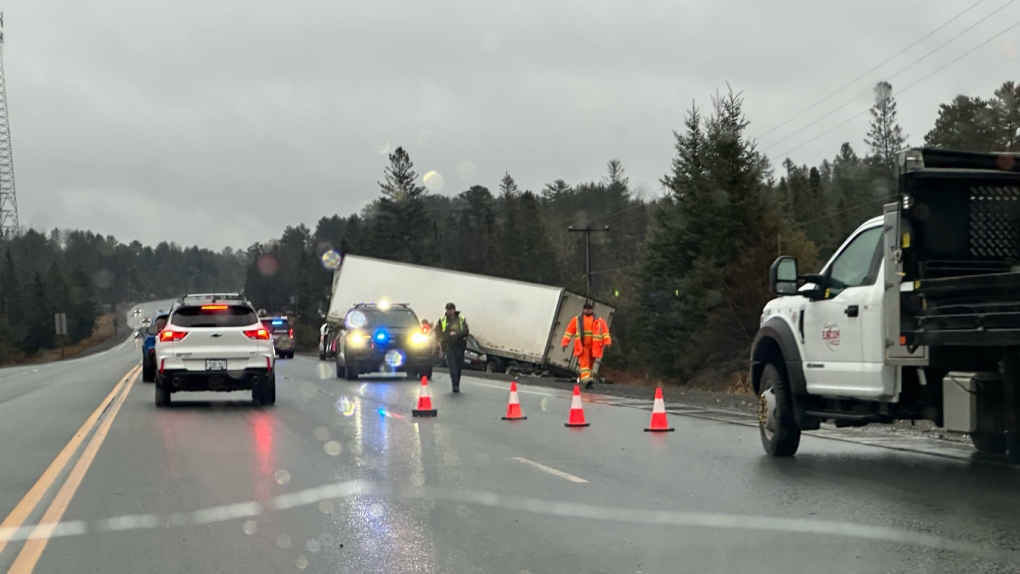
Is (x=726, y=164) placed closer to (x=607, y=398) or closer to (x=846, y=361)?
(x=607, y=398)

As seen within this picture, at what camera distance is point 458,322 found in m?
23.2

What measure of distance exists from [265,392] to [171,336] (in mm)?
1846

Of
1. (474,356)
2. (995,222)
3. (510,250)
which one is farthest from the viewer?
(510,250)

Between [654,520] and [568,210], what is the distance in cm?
14045

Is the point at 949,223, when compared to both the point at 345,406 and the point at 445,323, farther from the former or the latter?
the point at 445,323

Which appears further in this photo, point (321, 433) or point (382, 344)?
point (382, 344)

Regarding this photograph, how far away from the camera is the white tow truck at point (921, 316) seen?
8.63m

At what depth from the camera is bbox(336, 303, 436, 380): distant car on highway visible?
2884 centimetres

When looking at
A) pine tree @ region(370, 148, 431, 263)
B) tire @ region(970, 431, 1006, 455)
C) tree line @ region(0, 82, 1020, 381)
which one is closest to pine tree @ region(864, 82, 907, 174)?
tree line @ region(0, 82, 1020, 381)

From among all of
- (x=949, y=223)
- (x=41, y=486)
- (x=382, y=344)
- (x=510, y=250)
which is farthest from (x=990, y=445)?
(x=510, y=250)

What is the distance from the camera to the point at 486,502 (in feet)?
29.3

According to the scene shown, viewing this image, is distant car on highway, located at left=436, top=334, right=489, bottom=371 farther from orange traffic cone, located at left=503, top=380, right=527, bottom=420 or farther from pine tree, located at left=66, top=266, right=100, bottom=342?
pine tree, located at left=66, top=266, right=100, bottom=342

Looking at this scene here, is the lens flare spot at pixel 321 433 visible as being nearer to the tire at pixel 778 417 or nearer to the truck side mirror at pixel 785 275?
the tire at pixel 778 417

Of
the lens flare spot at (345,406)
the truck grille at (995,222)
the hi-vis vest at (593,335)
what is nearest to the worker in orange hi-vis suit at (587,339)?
the hi-vis vest at (593,335)
